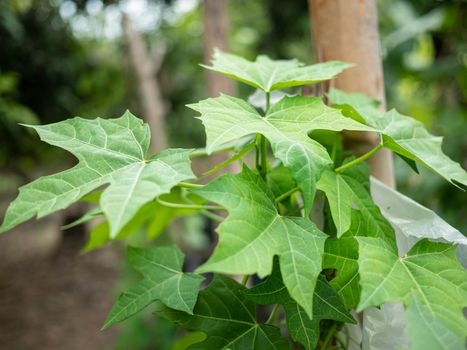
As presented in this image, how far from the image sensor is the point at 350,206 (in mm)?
654

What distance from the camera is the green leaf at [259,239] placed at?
48 cm

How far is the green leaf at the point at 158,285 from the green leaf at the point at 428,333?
0.33m

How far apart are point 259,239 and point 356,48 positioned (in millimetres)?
592

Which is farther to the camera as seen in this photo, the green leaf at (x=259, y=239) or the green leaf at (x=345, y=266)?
the green leaf at (x=345, y=266)

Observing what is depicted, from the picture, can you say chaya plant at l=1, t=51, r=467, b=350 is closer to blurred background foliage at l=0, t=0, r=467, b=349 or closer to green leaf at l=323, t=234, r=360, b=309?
green leaf at l=323, t=234, r=360, b=309

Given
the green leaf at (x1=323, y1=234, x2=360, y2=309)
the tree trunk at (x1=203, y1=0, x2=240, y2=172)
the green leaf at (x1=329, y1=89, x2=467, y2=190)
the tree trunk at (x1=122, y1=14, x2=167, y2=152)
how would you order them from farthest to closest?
the tree trunk at (x1=122, y1=14, x2=167, y2=152) → the tree trunk at (x1=203, y1=0, x2=240, y2=172) → the green leaf at (x1=329, y1=89, x2=467, y2=190) → the green leaf at (x1=323, y1=234, x2=360, y2=309)

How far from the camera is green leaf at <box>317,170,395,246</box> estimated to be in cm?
62

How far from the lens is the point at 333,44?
0.94 meters

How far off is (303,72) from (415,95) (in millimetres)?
3716

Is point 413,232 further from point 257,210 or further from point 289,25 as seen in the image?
point 289,25

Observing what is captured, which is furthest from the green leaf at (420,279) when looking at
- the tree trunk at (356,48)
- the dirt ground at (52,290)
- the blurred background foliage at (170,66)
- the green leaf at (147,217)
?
the dirt ground at (52,290)

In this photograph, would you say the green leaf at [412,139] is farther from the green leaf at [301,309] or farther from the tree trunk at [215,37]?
the tree trunk at [215,37]

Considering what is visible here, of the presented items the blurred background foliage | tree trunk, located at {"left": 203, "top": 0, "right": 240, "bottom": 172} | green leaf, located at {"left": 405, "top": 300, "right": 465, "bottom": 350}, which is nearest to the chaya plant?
green leaf, located at {"left": 405, "top": 300, "right": 465, "bottom": 350}

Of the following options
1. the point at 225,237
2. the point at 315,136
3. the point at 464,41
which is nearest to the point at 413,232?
the point at 315,136
